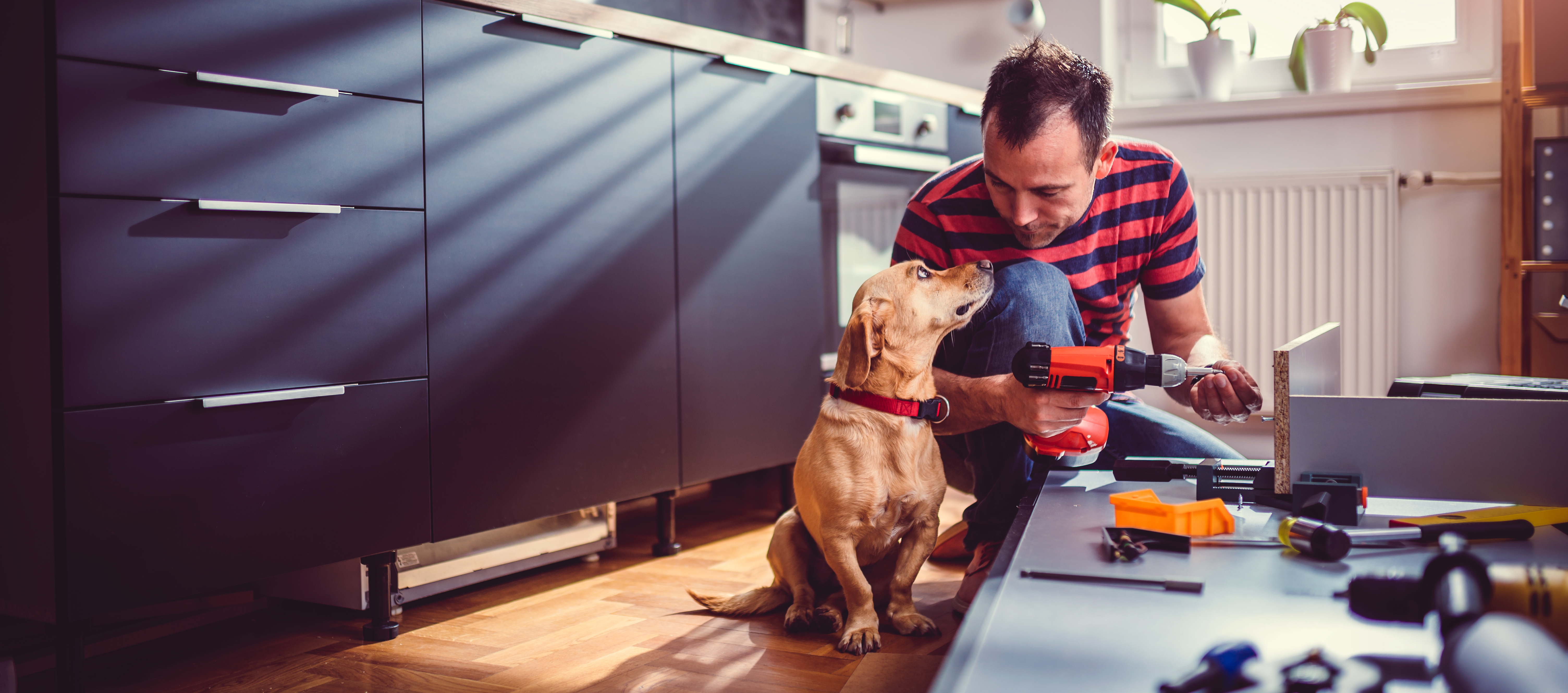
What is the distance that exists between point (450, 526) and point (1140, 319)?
229 centimetres

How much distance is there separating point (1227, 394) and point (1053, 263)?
0.47m

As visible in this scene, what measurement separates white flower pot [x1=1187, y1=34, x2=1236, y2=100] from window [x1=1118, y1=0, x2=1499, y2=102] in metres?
0.09

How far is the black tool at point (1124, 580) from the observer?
2.65 feet

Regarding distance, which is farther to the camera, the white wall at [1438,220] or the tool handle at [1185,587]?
the white wall at [1438,220]

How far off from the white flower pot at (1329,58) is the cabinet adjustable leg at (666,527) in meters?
2.23

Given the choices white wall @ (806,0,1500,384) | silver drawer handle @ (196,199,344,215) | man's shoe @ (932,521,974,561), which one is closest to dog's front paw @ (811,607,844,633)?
man's shoe @ (932,521,974,561)

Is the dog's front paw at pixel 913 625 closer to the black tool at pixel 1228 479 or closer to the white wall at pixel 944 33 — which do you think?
the black tool at pixel 1228 479

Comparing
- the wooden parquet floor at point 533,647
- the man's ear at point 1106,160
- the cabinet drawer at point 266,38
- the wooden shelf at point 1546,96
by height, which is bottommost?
the wooden parquet floor at point 533,647

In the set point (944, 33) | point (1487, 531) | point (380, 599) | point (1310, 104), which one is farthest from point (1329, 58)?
point (380, 599)

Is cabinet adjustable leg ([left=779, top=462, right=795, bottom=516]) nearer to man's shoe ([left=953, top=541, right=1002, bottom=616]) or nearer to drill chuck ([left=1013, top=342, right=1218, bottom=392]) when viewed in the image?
man's shoe ([left=953, top=541, right=1002, bottom=616])

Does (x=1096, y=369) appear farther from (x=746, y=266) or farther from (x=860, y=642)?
(x=746, y=266)

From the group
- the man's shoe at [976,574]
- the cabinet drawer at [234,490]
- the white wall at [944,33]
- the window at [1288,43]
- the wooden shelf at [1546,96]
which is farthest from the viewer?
the white wall at [944,33]

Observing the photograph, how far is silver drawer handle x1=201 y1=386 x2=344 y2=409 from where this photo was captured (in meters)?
1.47

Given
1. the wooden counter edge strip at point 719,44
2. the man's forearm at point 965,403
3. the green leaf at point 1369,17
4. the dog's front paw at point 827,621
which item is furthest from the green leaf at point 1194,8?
the dog's front paw at point 827,621
